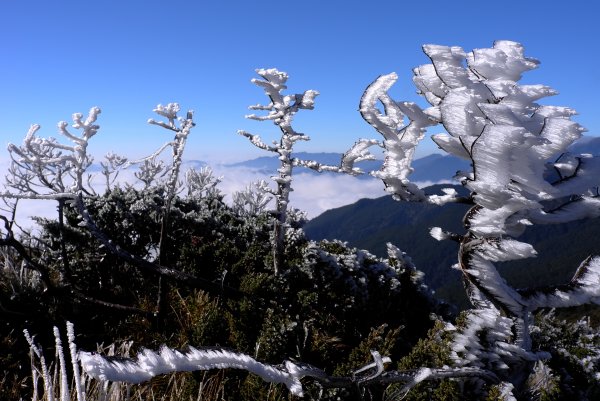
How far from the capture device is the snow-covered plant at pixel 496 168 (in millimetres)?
1327

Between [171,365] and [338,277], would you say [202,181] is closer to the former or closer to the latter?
[338,277]

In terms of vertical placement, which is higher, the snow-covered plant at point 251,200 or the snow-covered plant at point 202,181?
the snow-covered plant at point 202,181

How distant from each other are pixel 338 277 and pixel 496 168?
4.51 meters

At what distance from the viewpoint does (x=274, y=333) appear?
13.4 feet

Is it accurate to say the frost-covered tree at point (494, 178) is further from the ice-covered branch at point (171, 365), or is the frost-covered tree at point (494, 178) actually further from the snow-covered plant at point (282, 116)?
the snow-covered plant at point (282, 116)

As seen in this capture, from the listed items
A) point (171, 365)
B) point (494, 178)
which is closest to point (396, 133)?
point (494, 178)

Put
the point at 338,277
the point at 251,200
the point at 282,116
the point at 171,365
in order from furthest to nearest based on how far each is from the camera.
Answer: the point at 251,200, the point at 338,277, the point at 282,116, the point at 171,365

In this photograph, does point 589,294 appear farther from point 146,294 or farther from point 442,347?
point 146,294

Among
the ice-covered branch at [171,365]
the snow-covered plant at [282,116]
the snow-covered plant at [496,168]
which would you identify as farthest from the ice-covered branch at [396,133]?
the snow-covered plant at [282,116]

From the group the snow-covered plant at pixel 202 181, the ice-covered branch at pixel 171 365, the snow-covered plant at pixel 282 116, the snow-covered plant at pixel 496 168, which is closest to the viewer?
the ice-covered branch at pixel 171 365

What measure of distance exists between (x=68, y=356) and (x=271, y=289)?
6.89ft

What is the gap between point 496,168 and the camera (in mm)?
1326

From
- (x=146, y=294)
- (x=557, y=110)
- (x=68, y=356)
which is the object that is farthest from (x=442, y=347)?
(x=146, y=294)

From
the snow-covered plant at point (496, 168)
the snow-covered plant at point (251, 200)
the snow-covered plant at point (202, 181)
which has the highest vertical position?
the snow-covered plant at point (496, 168)
